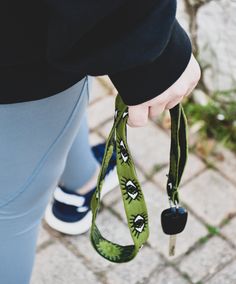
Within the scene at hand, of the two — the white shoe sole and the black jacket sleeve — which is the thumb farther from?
the white shoe sole

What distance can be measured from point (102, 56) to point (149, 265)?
1.27m

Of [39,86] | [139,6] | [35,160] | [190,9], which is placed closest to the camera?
[139,6]

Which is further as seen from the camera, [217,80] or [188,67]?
[217,80]

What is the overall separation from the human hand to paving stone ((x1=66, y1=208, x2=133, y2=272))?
3.45 feet

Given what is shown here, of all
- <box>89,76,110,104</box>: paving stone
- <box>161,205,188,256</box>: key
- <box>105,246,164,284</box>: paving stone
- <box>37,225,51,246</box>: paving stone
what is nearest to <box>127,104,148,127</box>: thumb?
<box>161,205,188,256</box>: key

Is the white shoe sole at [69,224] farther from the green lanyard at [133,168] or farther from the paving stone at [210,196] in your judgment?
the green lanyard at [133,168]

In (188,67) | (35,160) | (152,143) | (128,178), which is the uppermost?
(188,67)

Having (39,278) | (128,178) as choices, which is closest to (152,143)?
(39,278)

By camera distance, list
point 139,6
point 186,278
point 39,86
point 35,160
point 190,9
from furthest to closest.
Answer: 1. point 190,9
2. point 186,278
3. point 35,160
4. point 39,86
5. point 139,6

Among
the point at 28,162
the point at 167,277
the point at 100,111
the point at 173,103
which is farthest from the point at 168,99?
the point at 100,111

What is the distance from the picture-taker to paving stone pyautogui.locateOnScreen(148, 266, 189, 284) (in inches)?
83.9

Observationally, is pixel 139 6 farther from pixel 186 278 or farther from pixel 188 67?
pixel 186 278

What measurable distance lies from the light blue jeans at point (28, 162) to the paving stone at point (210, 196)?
99 cm

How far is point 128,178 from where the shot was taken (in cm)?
137
